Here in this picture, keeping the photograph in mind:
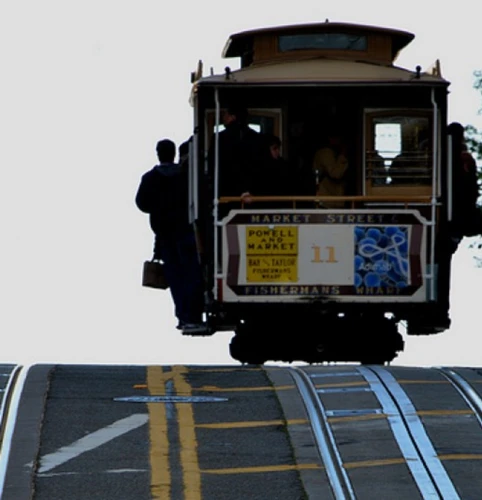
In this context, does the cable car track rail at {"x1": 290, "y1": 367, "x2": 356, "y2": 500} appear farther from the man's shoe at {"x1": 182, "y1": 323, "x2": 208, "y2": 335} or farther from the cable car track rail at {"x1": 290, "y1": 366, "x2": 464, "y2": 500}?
the man's shoe at {"x1": 182, "y1": 323, "x2": 208, "y2": 335}

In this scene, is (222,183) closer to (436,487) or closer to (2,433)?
(2,433)

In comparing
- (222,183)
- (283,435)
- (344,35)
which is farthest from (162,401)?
(344,35)

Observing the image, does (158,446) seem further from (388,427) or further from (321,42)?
(321,42)

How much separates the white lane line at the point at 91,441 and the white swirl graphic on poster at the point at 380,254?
601 centimetres

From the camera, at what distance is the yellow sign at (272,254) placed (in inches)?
794

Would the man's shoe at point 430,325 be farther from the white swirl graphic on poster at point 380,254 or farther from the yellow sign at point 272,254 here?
the yellow sign at point 272,254

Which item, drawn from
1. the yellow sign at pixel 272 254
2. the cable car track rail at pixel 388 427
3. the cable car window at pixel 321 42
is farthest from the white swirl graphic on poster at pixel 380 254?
the cable car track rail at pixel 388 427

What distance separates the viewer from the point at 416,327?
21000mm

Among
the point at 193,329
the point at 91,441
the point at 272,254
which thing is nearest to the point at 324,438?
the point at 91,441

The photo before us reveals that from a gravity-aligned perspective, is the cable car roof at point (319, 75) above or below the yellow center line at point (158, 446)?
above

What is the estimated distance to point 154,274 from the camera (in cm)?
2203

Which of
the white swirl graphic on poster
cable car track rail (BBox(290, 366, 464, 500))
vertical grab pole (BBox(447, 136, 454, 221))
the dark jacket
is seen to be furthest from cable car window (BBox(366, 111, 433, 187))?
cable car track rail (BBox(290, 366, 464, 500))

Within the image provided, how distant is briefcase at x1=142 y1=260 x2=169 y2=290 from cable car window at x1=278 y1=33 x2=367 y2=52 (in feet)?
9.12

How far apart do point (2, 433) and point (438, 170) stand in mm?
7853
